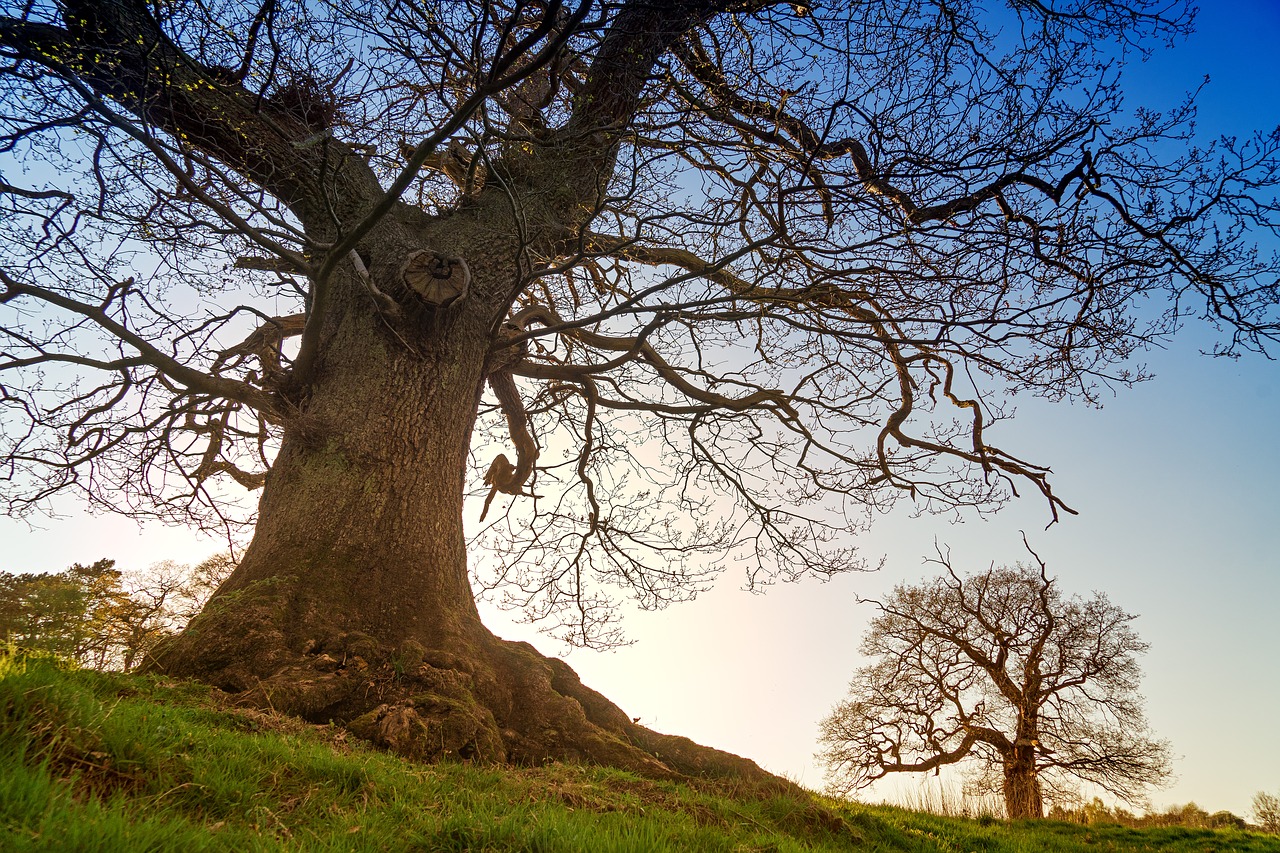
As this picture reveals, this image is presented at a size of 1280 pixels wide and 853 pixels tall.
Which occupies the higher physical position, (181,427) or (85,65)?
(85,65)

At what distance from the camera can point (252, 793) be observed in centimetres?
217

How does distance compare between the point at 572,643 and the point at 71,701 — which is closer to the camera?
the point at 71,701

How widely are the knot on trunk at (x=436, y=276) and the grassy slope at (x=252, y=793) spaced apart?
10.2ft

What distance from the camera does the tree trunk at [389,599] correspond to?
3580mm

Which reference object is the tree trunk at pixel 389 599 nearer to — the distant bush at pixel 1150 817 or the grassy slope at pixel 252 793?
the grassy slope at pixel 252 793

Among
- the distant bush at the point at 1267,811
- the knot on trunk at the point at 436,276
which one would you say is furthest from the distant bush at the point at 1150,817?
the knot on trunk at the point at 436,276

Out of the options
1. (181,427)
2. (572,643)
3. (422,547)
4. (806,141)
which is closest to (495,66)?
(806,141)

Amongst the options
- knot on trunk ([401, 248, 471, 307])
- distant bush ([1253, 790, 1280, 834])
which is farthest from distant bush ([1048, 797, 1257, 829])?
knot on trunk ([401, 248, 471, 307])

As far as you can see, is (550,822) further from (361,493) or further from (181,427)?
(181,427)

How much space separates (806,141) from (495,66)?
7.47ft

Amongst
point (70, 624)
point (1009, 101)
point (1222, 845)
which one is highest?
point (1009, 101)

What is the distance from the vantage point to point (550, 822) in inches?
92.7

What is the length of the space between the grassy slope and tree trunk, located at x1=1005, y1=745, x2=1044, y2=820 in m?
12.7

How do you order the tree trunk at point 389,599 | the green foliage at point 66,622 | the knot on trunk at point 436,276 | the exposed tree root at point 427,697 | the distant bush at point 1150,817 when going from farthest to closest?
the distant bush at point 1150,817, the knot on trunk at point 436,276, the tree trunk at point 389,599, the exposed tree root at point 427,697, the green foliage at point 66,622
